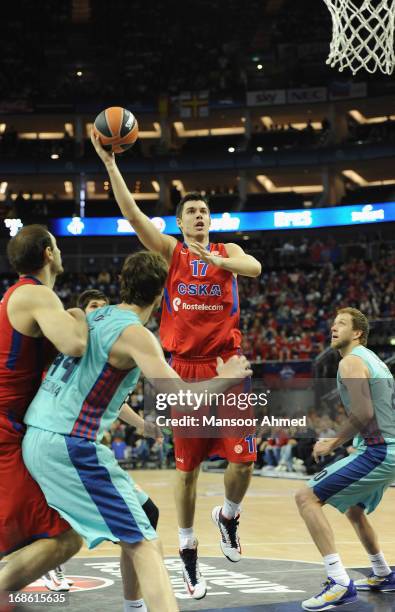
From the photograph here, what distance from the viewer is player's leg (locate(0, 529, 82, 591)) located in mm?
4284

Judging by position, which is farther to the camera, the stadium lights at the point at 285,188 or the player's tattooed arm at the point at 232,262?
the stadium lights at the point at 285,188

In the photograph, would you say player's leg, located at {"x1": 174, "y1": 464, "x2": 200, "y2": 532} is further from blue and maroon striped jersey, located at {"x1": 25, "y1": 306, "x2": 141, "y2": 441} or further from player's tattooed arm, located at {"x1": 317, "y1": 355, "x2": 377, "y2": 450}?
blue and maroon striped jersey, located at {"x1": 25, "y1": 306, "x2": 141, "y2": 441}

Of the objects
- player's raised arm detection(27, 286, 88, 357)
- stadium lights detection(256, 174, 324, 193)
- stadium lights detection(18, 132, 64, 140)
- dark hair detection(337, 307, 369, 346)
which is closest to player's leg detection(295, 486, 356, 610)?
dark hair detection(337, 307, 369, 346)

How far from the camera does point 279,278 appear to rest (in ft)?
101

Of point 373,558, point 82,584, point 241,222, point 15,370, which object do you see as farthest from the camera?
point 241,222

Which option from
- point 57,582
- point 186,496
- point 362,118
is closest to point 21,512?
point 186,496

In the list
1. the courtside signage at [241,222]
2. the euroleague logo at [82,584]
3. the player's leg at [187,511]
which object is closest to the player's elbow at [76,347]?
the player's leg at [187,511]

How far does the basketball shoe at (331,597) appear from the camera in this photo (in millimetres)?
5676

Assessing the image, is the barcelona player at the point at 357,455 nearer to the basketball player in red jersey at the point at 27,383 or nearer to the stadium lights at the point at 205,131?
the basketball player in red jersey at the point at 27,383

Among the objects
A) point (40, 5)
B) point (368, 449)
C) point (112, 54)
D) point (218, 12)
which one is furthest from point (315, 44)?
point (368, 449)

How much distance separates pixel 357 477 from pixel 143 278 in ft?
8.74

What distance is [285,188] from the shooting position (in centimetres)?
4103

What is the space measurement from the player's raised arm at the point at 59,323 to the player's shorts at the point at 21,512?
72 cm

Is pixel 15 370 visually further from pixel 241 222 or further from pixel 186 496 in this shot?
pixel 241 222
